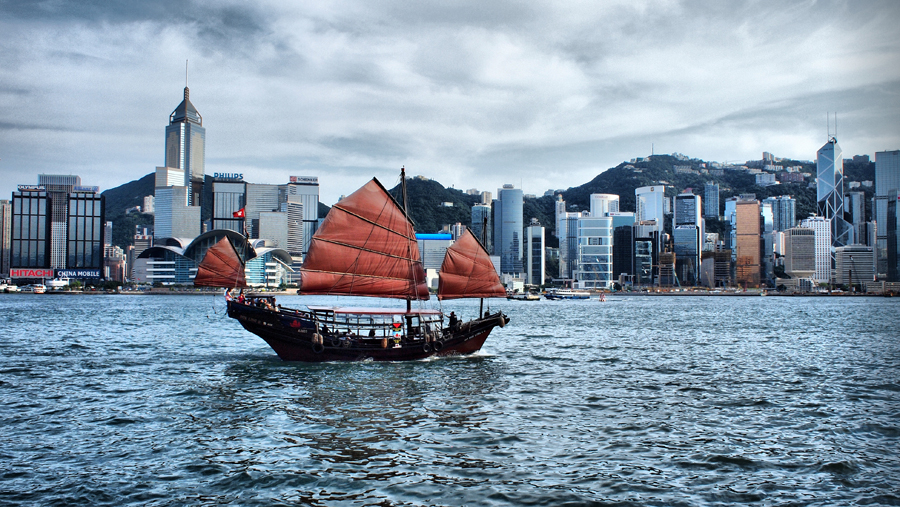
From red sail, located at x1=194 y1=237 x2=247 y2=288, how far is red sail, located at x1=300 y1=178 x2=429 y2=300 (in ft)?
15.3

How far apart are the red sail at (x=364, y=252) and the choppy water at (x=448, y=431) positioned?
17.7ft

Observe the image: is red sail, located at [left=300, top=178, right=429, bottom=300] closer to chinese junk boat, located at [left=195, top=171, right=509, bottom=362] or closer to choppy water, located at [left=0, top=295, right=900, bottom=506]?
chinese junk boat, located at [left=195, top=171, right=509, bottom=362]

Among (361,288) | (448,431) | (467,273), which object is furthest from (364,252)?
(448,431)

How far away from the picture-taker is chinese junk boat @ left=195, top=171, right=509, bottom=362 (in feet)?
114

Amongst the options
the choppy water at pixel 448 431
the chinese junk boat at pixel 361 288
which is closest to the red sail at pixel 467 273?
the chinese junk boat at pixel 361 288

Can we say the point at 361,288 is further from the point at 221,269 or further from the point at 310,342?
the point at 221,269

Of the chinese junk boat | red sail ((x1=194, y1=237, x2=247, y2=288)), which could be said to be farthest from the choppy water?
red sail ((x1=194, y1=237, x2=247, y2=288))

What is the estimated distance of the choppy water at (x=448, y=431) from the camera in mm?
14766

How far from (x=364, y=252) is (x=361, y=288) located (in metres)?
2.14

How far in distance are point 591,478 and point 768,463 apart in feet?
16.9

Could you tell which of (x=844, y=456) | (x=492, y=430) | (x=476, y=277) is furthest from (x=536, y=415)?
(x=476, y=277)

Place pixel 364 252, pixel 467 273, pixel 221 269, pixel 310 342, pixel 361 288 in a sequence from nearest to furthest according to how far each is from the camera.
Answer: pixel 310 342 → pixel 364 252 → pixel 361 288 → pixel 221 269 → pixel 467 273

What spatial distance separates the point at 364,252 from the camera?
37.7 meters

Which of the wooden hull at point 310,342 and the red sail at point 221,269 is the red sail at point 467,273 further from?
the red sail at point 221,269
